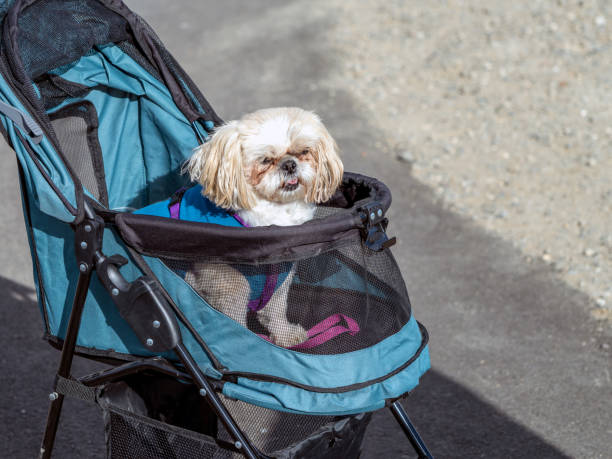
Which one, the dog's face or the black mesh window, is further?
the black mesh window

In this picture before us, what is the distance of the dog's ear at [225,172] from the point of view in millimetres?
2672

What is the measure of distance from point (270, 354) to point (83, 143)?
1.44 metres

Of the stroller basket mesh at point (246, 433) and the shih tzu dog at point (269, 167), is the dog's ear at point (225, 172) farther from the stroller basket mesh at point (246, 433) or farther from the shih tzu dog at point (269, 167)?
the stroller basket mesh at point (246, 433)

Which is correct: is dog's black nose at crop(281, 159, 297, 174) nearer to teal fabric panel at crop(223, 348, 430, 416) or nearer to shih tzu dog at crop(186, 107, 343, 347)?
shih tzu dog at crop(186, 107, 343, 347)

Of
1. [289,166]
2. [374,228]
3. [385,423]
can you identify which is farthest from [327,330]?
[385,423]

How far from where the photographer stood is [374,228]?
7.22 feet

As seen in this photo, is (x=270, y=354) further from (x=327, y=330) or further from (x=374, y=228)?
(x=374, y=228)

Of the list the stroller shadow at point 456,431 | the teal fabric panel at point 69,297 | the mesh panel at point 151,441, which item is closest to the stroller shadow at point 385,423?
the stroller shadow at point 456,431

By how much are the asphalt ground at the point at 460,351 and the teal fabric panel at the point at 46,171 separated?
1.28 m

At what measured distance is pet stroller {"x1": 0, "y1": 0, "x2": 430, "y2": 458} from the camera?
215 cm

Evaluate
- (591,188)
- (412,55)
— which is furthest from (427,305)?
(412,55)

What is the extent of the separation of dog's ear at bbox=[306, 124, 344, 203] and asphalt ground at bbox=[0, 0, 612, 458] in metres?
1.08

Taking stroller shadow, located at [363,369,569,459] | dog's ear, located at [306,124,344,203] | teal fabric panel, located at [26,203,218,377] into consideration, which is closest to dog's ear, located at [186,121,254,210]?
dog's ear, located at [306,124,344,203]

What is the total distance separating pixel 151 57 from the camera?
9.80 ft
